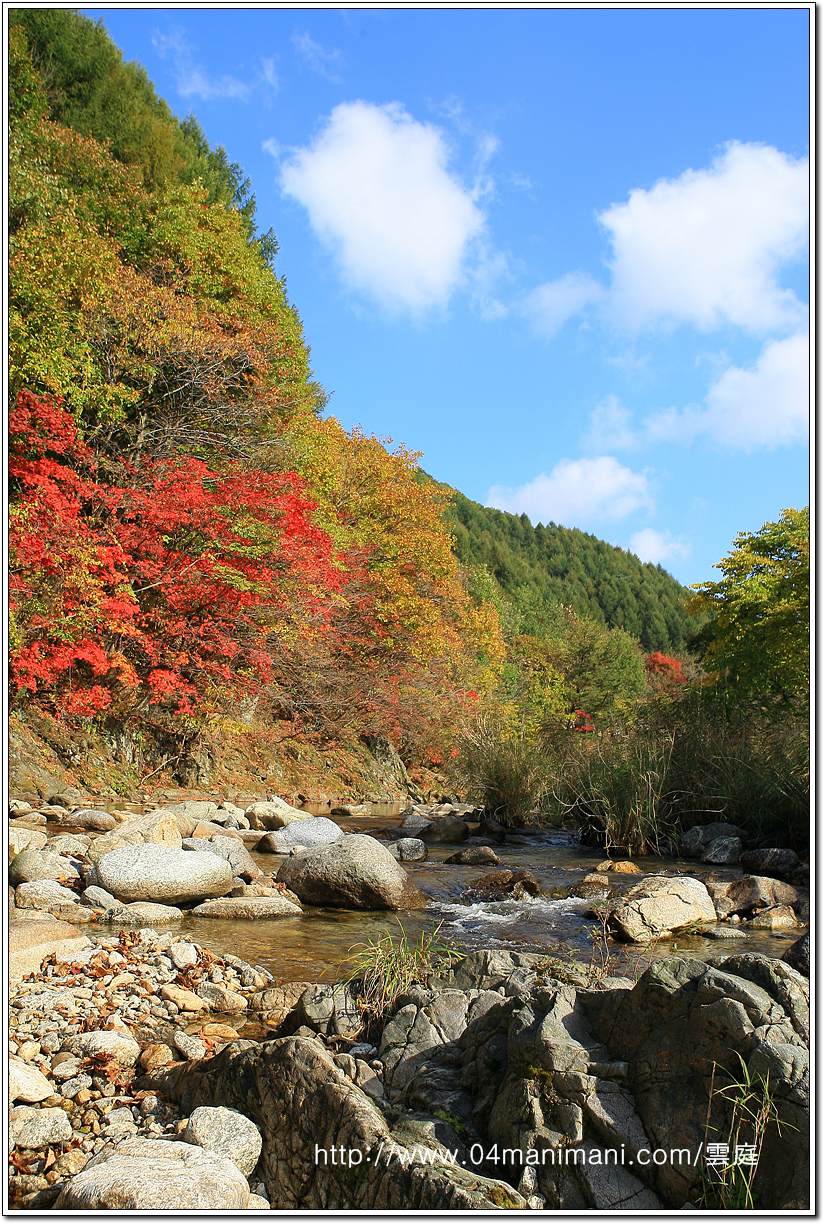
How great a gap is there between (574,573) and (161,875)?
6542cm

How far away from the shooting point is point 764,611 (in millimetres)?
19469

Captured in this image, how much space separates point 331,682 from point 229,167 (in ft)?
69.8

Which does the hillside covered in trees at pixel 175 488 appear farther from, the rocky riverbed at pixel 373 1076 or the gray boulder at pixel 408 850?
the rocky riverbed at pixel 373 1076

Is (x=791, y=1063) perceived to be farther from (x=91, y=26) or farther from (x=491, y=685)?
(x=91, y=26)

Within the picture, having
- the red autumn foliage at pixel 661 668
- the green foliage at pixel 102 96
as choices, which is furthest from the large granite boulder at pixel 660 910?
the red autumn foliage at pixel 661 668

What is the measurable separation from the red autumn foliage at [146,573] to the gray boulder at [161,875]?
4969 mm

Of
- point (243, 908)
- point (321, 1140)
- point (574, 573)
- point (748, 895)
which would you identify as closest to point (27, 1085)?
point (321, 1140)

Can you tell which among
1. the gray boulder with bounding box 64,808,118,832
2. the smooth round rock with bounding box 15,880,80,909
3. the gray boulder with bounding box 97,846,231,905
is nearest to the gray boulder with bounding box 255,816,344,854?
the gray boulder with bounding box 64,808,118,832

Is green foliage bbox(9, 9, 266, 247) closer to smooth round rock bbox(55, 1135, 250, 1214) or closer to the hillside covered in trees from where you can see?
the hillside covered in trees

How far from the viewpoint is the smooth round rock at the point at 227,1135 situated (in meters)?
2.45

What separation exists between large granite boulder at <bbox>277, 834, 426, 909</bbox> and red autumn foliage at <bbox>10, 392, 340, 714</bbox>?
5.67 m

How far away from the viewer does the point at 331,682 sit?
18953mm

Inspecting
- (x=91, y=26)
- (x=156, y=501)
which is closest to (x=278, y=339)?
(x=156, y=501)

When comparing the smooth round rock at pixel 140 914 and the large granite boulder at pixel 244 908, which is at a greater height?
the smooth round rock at pixel 140 914
